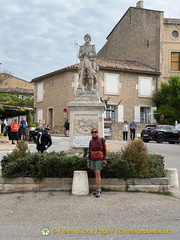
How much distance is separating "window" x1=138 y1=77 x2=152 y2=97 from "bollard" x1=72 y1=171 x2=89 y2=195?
27.8 m

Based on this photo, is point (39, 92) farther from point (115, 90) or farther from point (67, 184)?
point (67, 184)

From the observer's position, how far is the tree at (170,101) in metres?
31.9

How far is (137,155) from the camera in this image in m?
7.49

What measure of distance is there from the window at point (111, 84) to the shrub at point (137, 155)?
25.4 m

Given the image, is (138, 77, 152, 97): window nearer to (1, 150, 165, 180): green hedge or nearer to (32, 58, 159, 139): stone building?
(32, 58, 159, 139): stone building

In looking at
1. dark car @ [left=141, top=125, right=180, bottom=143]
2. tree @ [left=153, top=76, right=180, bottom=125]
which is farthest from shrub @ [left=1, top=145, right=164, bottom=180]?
tree @ [left=153, top=76, right=180, bottom=125]

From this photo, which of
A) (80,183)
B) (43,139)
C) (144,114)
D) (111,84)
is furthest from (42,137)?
(144,114)

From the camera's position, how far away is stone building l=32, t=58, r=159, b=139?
1277 inches

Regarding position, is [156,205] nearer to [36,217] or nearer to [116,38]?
[36,217]

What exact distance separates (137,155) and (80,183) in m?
1.49

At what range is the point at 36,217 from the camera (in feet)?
17.9

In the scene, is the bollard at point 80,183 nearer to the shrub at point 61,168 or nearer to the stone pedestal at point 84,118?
the shrub at point 61,168

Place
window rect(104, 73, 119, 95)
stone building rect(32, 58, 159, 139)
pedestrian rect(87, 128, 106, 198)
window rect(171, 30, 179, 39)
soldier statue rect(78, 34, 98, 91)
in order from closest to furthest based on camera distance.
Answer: pedestrian rect(87, 128, 106, 198) → soldier statue rect(78, 34, 98, 91) → stone building rect(32, 58, 159, 139) → window rect(104, 73, 119, 95) → window rect(171, 30, 179, 39)

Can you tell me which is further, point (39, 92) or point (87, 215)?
point (39, 92)
